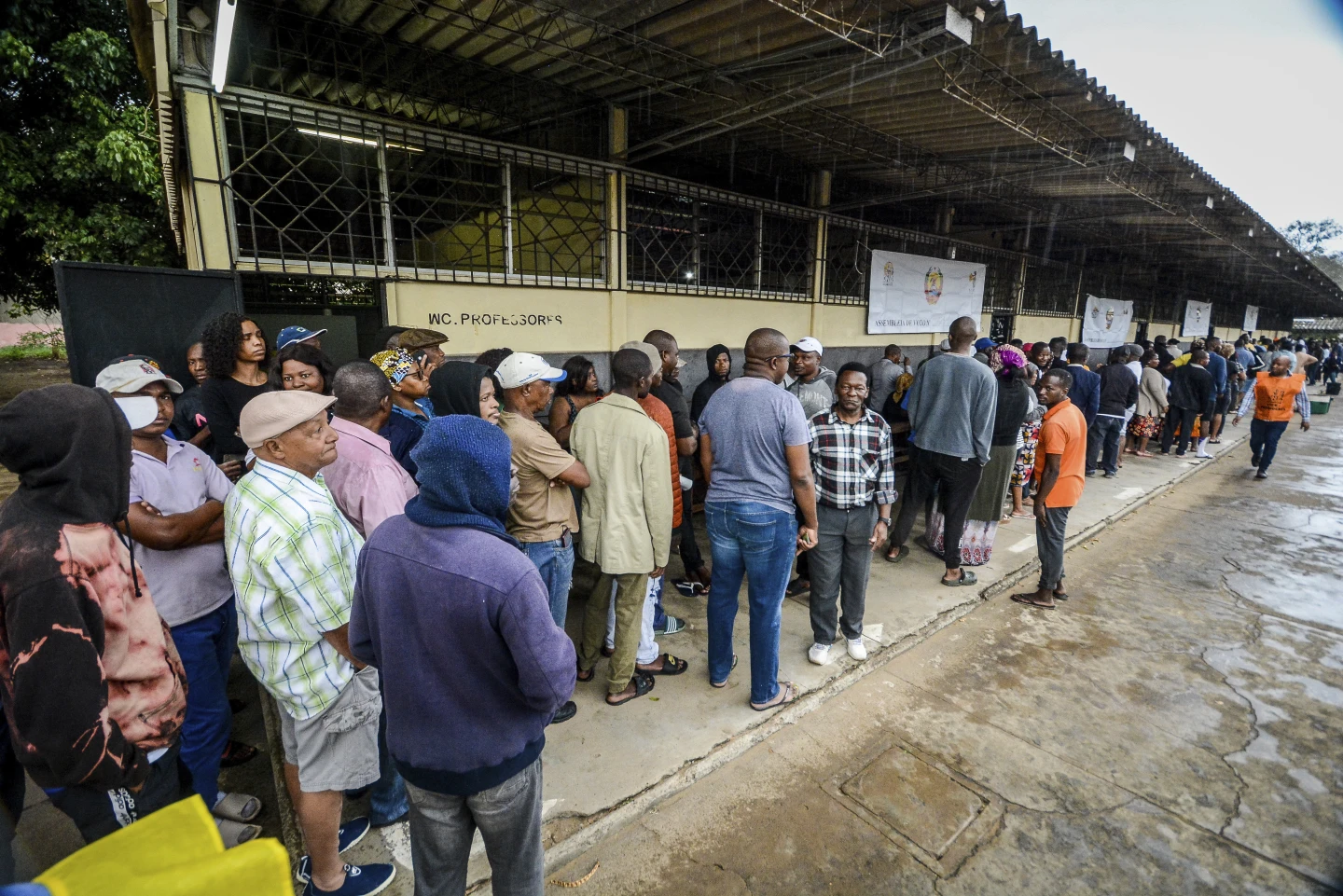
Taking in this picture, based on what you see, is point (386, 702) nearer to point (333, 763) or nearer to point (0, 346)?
point (333, 763)

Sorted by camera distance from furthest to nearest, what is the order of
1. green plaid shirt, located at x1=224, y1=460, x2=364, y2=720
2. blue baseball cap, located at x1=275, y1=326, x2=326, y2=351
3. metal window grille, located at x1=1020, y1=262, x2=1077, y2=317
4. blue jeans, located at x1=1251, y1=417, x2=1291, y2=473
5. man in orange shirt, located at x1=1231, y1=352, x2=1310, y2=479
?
metal window grille, located at x1=1020, y1=262, x2=1077, y2=317 → blue jeans, located at x1=1251, y1=417, x2=1291, y2=473 → man in orange shirt, located at x1=1231, y1=352, x2=1310, y2=479 → blue baseball cap, located at x1=275, y1=326, x2=326, y2=351 → green plaid shirt, located at x1=224, y1=460, x2=364, y2=720

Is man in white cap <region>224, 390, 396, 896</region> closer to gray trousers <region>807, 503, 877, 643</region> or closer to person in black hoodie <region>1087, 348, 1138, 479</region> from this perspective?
gray trousers <region>807, 503, 877, 643</region>

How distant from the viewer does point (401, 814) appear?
7.75 feet

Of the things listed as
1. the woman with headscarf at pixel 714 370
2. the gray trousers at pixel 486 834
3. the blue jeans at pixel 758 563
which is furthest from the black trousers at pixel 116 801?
the woman with headscarf at pixel 714 370

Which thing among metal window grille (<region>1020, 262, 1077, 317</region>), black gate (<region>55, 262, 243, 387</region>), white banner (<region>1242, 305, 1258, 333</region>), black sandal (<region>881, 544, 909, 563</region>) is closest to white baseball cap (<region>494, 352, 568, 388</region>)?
black gate (<region>55, 262, 243, 387</region>)

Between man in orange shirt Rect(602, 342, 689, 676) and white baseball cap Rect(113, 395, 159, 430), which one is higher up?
white baseball cap Rect(113, 395, 159, 430)

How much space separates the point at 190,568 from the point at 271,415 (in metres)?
0.95

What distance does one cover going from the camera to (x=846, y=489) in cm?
324

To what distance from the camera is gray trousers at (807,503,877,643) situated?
3.30m

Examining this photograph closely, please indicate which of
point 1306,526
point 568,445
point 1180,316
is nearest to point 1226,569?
point 1306,526

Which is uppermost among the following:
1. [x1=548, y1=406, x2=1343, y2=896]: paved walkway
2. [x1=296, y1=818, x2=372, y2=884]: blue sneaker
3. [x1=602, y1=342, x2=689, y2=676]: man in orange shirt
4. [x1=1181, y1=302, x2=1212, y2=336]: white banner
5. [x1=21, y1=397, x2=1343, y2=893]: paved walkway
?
[x1=1181, y1=302, x2=1212, y2=336]: white banner

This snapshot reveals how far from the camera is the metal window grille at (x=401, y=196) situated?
15.1ft

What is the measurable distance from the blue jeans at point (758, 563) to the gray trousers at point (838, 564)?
0.36 m

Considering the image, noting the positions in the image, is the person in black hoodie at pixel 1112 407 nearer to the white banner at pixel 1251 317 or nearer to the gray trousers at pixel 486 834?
→ the gray trousers at pixel 486 834
